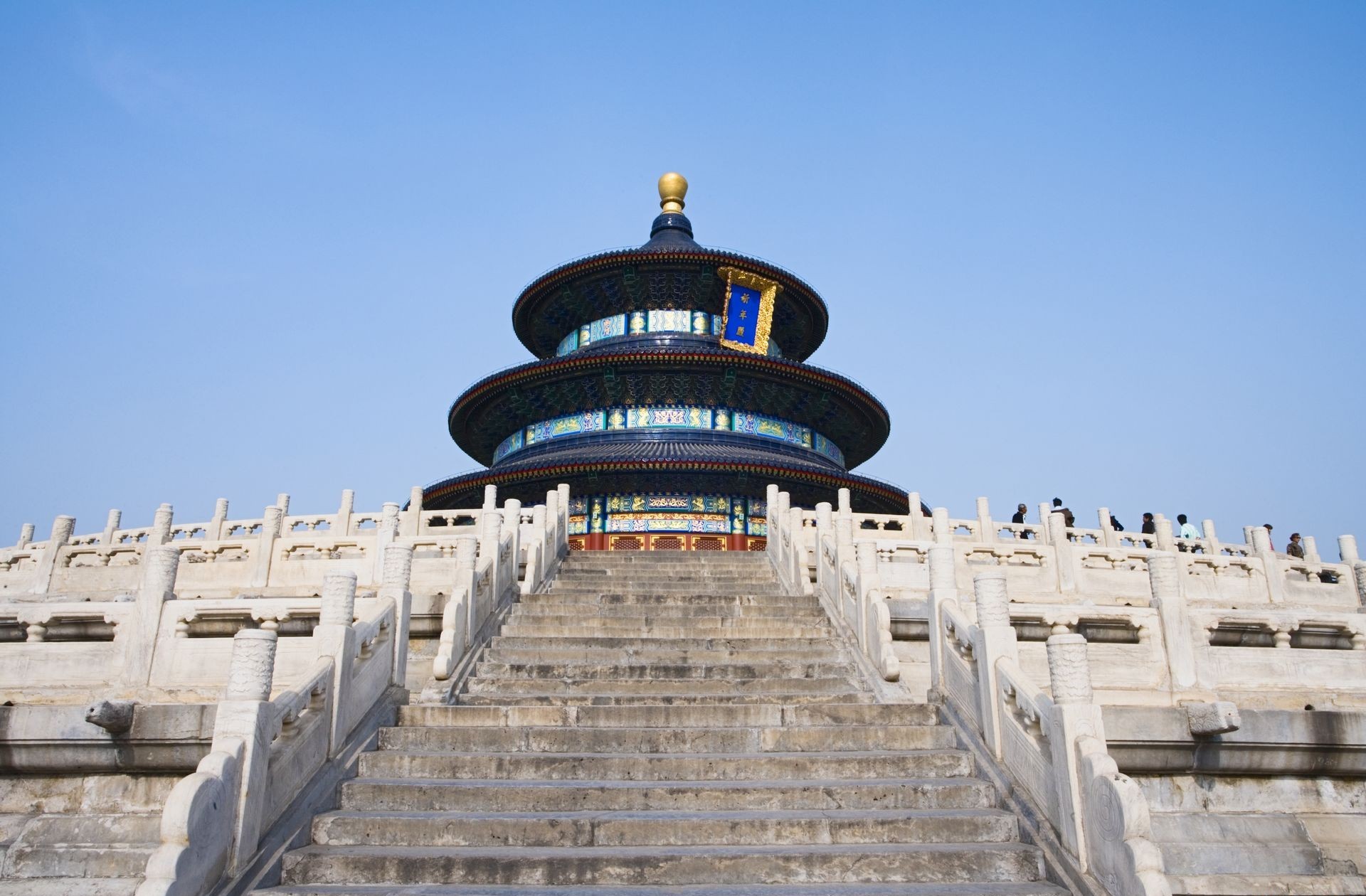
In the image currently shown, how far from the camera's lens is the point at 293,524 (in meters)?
17.6

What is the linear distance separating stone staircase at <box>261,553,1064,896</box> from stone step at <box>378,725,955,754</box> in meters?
0.01

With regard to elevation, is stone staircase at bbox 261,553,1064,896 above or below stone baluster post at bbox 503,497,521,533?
below

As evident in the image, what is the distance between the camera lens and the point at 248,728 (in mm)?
5457

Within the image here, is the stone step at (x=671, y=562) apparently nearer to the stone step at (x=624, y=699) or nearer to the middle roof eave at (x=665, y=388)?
the stone step at (x=624, y=699)

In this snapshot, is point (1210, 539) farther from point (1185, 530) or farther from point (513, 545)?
point (513, 545)

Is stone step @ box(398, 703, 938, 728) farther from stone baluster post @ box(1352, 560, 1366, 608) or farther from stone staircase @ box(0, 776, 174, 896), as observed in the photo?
stone baluster post @ box(1352, 560, 1366, 608)

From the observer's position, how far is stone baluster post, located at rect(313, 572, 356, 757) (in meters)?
6.68

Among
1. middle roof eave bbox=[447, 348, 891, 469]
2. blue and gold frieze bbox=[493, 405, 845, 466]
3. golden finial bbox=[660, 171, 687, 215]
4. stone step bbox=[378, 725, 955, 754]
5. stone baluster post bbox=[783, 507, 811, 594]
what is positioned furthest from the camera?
golden finial bbox=[660, 171, 687, 215]

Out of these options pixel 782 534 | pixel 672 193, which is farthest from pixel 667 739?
pixel 672 193

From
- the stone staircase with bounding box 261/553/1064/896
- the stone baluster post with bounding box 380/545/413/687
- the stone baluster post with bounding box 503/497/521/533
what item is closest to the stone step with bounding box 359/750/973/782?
the stone staircase with bounding box 261/553/1064/896

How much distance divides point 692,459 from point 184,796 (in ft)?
62.9

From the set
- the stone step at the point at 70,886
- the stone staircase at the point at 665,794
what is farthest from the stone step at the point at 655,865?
the stone step at the point at 70,886

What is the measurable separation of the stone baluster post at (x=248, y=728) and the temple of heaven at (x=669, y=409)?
18016 millimetres

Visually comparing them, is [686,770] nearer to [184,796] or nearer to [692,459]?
[184,796]
